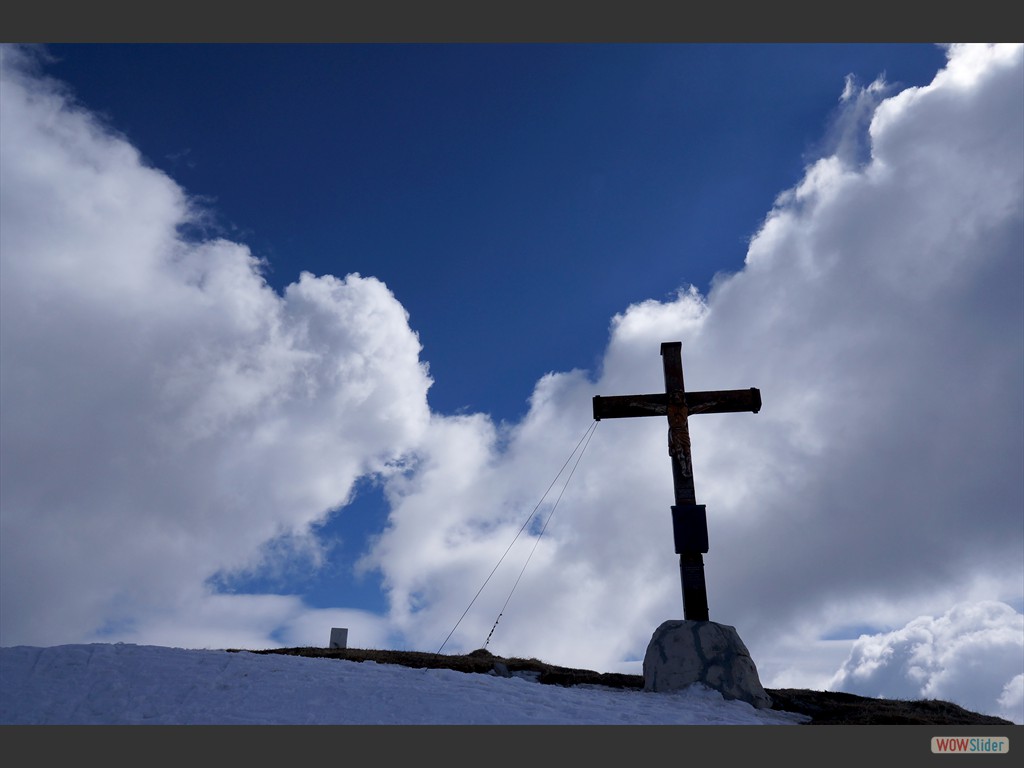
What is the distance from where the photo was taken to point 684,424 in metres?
16.3

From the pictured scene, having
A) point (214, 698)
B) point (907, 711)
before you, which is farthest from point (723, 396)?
point (214, 698)

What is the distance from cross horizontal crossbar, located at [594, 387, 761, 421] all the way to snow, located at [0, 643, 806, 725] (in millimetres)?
5728

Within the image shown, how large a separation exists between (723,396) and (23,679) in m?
13.1

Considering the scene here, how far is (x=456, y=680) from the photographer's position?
1227cm
